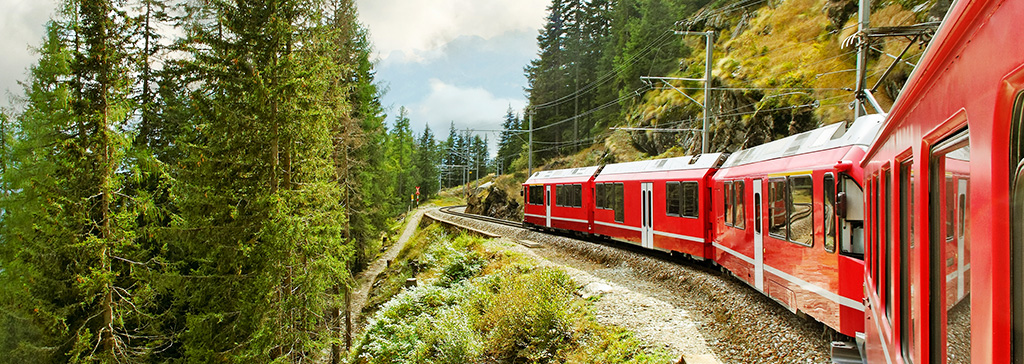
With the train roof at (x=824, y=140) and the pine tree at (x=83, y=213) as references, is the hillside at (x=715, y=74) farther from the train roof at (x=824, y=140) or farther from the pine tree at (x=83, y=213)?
the pine tree at (x=83, y=213)

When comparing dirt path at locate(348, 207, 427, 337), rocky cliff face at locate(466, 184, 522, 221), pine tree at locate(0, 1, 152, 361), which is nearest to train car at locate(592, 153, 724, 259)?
dirt path at locate(348, 207, 427, 337)

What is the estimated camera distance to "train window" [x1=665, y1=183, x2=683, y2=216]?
12984 millimetres

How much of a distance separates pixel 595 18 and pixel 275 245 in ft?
157

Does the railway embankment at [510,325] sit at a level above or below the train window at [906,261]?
below

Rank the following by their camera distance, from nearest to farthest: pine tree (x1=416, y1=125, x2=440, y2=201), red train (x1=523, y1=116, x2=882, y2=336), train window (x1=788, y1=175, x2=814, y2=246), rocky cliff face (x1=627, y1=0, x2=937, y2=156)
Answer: red train (x1=523, y1=116, x2=882, y2=336) → train window (x1=788, y1=175, x2=814, y2=246) → rocky cliff face (x1=627, y1=0, x2=937, y2=156) → pine tree (x1=416, y1=125, x2=440, y2=201)

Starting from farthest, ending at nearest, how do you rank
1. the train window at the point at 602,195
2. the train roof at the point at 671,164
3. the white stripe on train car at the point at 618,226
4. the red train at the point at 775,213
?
the train window at the point at 602,195 < the white stripe on train car at the point at 618,226 < the train roof at the point at 671,164 < the red train at the point at 775,213

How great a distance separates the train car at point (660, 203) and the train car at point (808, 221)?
226 cm

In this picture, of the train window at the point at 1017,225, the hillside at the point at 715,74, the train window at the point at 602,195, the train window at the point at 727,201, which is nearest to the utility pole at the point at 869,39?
the hillside at the point at 715,74

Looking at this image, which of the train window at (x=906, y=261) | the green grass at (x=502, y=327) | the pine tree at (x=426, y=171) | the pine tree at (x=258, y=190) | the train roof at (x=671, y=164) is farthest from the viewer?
the pine tree at (x=426, y=171)

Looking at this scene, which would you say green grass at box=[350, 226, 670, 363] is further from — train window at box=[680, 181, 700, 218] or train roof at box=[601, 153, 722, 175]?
train roof at box=[601, 153, 722, 175]

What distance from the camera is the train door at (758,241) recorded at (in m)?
8.55

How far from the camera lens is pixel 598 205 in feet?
57.9

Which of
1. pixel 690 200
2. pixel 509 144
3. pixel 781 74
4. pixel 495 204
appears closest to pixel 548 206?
pixel 690 200

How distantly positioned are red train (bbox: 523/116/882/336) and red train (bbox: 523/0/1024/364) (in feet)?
0.08
